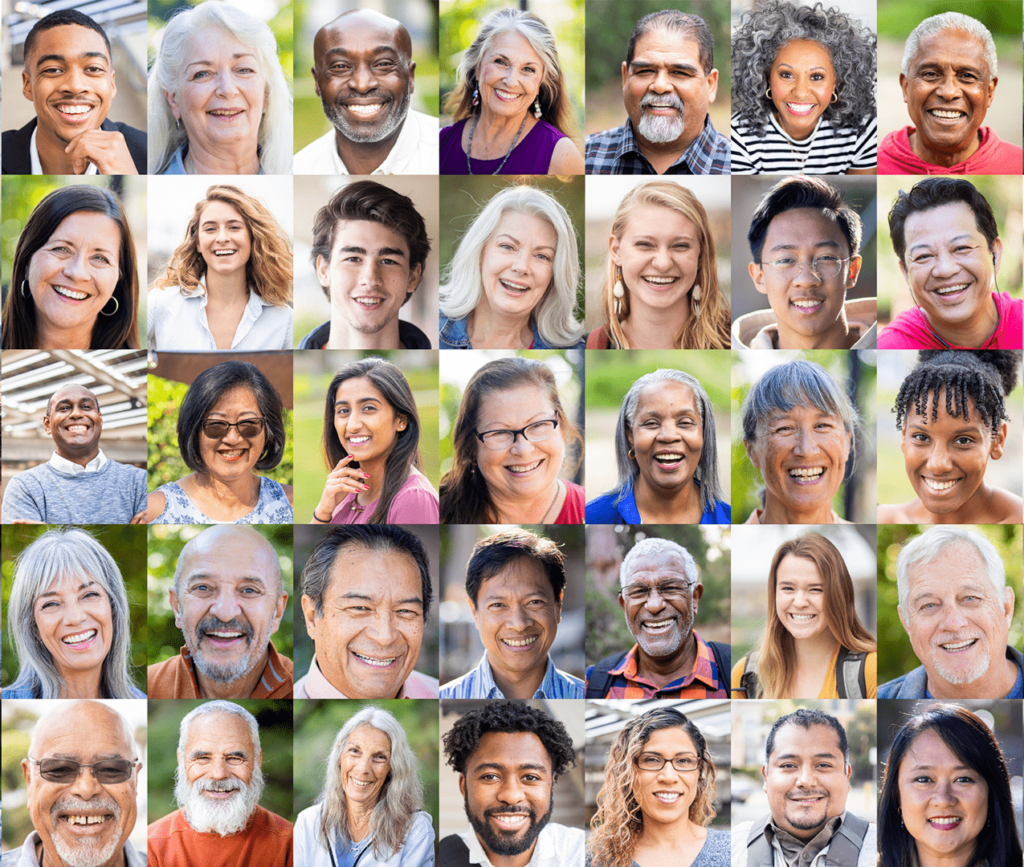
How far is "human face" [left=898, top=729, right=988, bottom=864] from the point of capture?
4074mm

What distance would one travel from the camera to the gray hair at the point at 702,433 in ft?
13.7

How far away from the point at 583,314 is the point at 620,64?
114 cm

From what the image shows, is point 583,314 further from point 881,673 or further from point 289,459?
point 881,673

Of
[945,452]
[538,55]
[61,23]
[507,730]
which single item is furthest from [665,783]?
[61,23]

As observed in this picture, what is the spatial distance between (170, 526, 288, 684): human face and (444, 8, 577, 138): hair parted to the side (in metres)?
2.16

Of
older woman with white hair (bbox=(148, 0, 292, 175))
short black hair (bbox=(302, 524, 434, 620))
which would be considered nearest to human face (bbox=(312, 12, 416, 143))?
older woman with white hair (bbox=(148, 0, 292, 175))

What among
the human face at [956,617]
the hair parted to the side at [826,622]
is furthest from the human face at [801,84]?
the human face at [956,617]

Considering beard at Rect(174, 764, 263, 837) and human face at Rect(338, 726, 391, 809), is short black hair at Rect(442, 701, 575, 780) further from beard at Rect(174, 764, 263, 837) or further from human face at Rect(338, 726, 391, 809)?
beard at Rect(174, 764, 263, 837)

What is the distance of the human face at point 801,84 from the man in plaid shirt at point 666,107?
28 centimetres

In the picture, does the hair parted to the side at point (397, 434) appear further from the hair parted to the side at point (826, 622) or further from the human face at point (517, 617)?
the hair parted to the side at point (826, 622)

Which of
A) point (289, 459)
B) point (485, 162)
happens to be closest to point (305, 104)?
point (485, 162)

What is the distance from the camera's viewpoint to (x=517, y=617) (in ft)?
13.6

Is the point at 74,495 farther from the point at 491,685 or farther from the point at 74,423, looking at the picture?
the point at 491,685

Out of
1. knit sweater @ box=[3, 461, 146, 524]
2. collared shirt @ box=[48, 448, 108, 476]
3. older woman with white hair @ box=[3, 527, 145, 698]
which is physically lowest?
older woman with white hair @ box=[3, 527, 145, 698]
